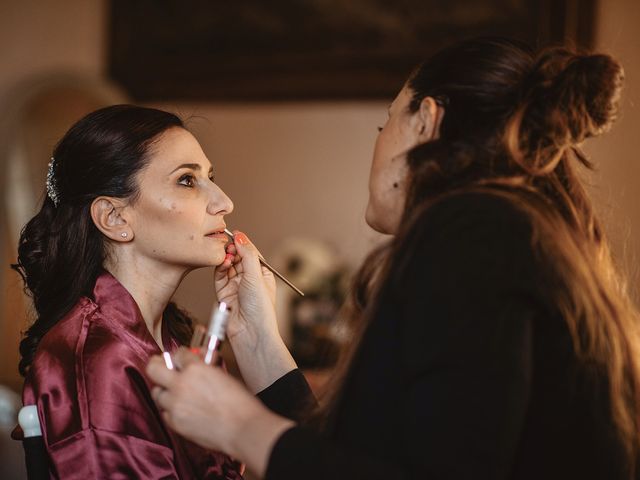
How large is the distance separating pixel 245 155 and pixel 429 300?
2.81 meters

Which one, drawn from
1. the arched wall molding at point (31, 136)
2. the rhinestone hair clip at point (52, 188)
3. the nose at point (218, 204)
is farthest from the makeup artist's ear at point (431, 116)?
the arched wall molding at point (31, 136)

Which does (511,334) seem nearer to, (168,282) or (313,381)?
(168,282)

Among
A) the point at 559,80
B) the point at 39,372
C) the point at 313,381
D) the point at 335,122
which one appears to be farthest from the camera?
the point at 335,122

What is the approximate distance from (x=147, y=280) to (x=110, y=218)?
128 millimetres

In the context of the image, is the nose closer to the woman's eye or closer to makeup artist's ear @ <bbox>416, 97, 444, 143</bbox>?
the woman's eye

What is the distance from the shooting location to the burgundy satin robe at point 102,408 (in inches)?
44.1

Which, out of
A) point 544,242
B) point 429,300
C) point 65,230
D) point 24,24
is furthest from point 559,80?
point 24,24

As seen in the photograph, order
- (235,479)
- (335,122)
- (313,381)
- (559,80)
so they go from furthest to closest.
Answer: (335,122) → (313,381) → (235,479) → (559,80)

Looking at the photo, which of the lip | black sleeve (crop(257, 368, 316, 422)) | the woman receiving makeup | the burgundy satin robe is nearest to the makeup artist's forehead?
the woman receiving makeup

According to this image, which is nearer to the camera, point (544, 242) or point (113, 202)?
point (544, 242)

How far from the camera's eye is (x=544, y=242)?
813 mm

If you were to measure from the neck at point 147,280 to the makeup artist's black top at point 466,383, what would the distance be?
613 mm

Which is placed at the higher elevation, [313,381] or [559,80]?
[559,80]

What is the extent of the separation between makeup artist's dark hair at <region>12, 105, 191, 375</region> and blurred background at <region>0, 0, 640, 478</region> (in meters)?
1.81
